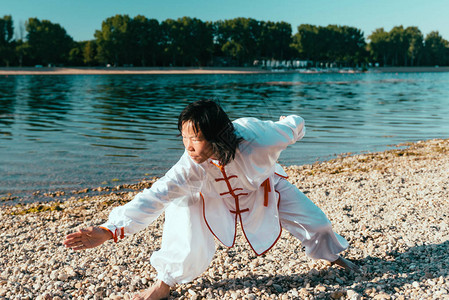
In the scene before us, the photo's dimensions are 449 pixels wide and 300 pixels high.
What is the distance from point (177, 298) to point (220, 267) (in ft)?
1.99

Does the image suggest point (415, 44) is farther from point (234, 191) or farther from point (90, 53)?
point (234, 191)

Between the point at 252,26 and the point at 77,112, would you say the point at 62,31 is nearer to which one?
the point at 252,26

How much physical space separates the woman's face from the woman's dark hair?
0.03 meters

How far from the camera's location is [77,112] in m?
22.1

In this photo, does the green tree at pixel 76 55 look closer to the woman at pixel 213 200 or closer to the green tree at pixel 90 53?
the green tree at pixel 90 53

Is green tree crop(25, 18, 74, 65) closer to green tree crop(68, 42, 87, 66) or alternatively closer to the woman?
green tree crop(68, 42, 87, 66)

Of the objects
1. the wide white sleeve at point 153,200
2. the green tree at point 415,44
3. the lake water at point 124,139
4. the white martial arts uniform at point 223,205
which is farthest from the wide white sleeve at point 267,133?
the green tree at point 415,44

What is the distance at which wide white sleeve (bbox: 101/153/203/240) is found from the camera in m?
3.00

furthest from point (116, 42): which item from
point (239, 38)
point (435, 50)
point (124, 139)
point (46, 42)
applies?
point (435, 50)

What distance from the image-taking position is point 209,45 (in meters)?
116

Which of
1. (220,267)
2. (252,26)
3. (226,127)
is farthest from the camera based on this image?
(252,26)

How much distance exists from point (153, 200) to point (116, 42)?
357ft

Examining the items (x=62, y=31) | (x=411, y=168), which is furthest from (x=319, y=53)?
(x=411, y=168)

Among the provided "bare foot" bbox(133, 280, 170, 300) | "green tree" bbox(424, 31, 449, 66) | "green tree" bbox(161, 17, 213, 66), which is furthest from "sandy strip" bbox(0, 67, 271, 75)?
"bare foot" bbox(133, 280, 170, 300)
